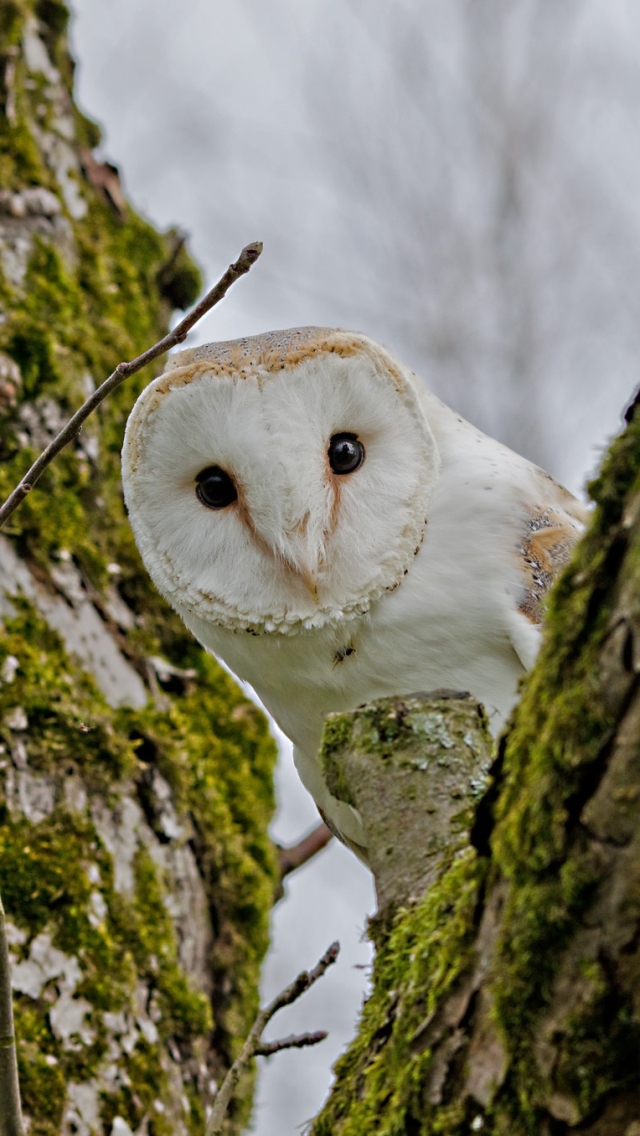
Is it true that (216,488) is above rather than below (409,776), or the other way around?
above

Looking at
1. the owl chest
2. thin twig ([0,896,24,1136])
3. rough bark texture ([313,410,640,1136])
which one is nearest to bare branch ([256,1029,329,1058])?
thin twig ([0,896,24,1136])

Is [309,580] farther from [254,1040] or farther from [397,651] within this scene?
[254,1040]

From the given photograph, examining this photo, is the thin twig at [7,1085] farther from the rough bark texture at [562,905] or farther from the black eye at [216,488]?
the black eye at [216,488]

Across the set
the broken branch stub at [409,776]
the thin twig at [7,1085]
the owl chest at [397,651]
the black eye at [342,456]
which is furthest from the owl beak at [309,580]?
the thin twig at [7,1085]

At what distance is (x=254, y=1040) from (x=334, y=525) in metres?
0.95

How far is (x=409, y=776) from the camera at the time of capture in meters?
1.37

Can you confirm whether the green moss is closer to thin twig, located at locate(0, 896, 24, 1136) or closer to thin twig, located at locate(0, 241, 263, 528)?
thin twig, located at locate(0, 896, 24, 1136)

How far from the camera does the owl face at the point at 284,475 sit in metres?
2.15

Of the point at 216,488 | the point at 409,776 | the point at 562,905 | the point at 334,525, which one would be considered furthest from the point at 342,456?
the point at 562,905

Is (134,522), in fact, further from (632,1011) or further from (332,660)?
(632,1011)

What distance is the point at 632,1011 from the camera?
751mm

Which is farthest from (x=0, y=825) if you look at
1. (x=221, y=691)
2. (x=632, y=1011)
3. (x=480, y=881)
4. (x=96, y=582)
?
(x=632, y=1011)

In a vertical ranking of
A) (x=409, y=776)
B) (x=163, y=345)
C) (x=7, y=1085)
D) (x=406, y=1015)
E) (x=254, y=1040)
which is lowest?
(x=7, y=1085)

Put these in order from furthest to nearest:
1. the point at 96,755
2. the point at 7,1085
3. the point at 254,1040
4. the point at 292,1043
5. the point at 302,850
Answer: the point at 302,850, the point at 96,755, the point at 292,1043, the point at 254,1040, the point at 7,1085
